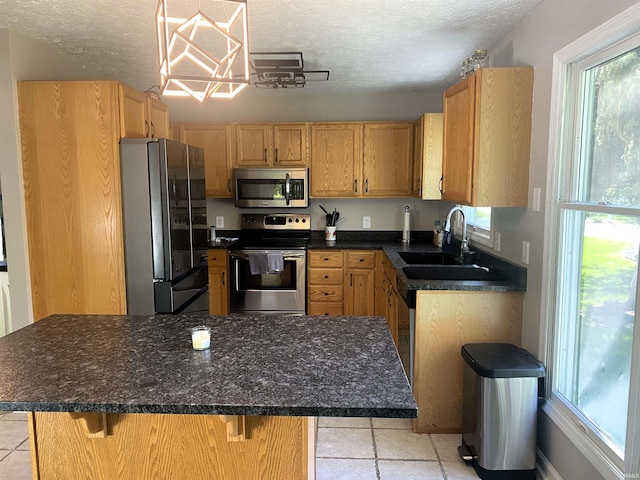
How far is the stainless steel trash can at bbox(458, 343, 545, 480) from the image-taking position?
209 cm

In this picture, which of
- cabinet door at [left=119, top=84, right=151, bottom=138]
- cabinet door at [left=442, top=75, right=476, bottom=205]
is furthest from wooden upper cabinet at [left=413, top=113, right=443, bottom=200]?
cabinet door at [left=119, top=84, right=151, bottom=138]

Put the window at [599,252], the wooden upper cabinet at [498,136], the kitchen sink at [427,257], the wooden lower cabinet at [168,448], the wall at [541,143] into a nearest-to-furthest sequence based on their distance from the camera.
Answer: the wooden lower cabinet at [168,448]
the window at [599,252]
the wall at [541,143]
the wooden upper cabinet at [498,136]
the kitchen sink at [427,257]

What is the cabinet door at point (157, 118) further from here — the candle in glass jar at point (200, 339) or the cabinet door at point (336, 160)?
the candle in glass jar at point (200, 339)

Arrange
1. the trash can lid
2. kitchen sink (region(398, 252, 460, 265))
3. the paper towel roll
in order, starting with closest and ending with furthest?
the trash can lid
kitchen sink (region(398, 252, 460, 265))
the paper towel roll

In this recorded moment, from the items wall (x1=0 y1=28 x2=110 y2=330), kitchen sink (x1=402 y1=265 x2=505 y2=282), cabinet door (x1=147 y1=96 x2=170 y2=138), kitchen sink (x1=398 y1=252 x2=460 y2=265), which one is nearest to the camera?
wall (x1=0 y1=28 x2=110 y2=330)

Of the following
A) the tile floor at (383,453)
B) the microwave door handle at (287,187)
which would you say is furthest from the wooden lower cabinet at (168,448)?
the microwave door handle at (287,187)

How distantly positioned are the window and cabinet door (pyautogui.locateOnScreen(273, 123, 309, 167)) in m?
2.68

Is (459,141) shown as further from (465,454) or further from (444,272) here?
(465,454)

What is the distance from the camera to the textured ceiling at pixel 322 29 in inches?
90.1

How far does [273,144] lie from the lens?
4.43 m

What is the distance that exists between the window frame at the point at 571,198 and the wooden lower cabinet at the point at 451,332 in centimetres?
29

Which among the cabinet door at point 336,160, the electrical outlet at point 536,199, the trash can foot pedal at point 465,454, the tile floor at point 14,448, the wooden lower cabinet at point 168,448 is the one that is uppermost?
the cabinet door at point 336,160

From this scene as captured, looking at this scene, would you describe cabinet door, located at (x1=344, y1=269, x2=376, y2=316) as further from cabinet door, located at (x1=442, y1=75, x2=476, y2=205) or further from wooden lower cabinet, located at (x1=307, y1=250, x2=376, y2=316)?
cabinet door, located at (x1=442, y1=75, x2=476, y2=205)

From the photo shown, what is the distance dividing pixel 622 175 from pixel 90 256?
2.84m
